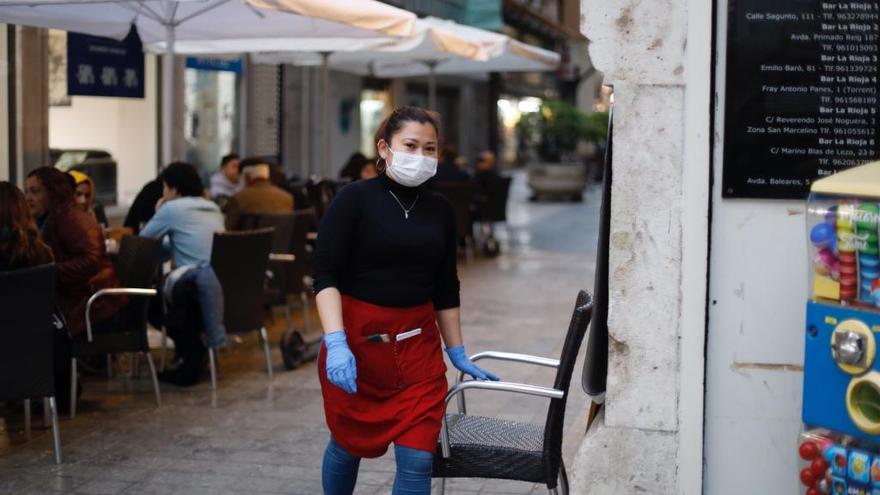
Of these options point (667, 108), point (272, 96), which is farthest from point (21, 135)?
point (667, 108)

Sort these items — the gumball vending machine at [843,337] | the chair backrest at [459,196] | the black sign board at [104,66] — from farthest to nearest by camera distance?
the chair backrest at [459,196] < the black sign board at [104,66] < the gumball vending machine at [843,337]

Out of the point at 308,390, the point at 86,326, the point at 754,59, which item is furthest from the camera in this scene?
the point at 308,390

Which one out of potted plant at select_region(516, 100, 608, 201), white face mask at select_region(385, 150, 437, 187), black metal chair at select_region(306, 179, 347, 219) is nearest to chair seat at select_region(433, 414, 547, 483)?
white face mask at select_region(385, 150, 437, 187)

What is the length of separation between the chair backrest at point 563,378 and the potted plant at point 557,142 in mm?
26094

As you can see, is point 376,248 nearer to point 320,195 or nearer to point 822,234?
point 822,234

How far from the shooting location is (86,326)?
7.44 metres

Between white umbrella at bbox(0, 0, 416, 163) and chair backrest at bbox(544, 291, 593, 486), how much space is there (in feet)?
13.5

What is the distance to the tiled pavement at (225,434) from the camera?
20.1 feet

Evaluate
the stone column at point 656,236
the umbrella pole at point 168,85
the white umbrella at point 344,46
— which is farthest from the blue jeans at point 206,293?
the stone column at point 656,236

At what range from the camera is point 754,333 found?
4066 millimetres

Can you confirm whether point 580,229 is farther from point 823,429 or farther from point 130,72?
point 823,429

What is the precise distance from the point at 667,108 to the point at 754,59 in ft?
1.01

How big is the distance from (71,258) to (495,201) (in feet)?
32.9

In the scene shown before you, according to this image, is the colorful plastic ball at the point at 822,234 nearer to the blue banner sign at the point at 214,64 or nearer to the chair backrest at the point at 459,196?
the blue banner sign at the point at 214,64
